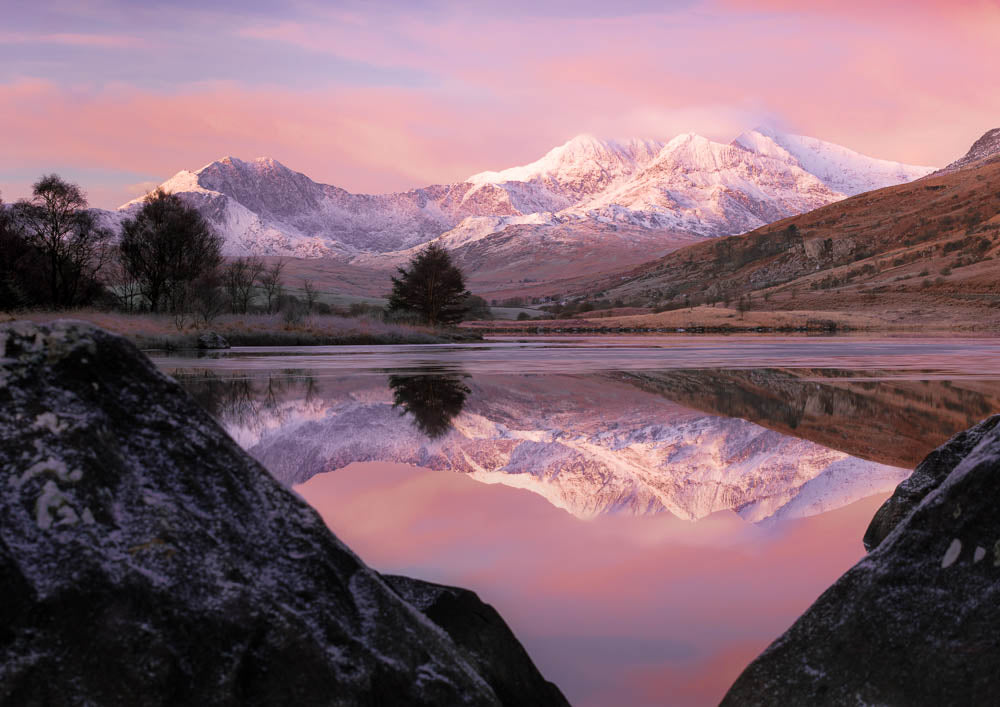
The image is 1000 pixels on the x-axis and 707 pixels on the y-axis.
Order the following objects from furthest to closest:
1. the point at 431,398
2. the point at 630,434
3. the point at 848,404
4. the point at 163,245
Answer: the point at 163,245
the point at 431,398
the point at 848,404
the point at 630,434

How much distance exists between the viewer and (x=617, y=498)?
19.1 ft

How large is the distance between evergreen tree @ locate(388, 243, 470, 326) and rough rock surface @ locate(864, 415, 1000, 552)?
172 ft

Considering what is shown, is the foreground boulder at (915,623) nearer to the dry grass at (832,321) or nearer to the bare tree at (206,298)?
the bare tree at (206,298)

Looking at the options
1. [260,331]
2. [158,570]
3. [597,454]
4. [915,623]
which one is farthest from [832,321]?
[158,570]

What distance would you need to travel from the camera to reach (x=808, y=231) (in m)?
192

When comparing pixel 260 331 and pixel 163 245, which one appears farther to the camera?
pixel 163 245

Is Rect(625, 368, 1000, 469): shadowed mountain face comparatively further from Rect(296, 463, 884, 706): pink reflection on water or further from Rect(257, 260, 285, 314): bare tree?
Rect(257, 260, 285, 314): bare tree

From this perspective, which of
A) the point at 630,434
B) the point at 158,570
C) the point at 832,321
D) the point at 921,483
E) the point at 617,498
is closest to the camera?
the point at 158,570

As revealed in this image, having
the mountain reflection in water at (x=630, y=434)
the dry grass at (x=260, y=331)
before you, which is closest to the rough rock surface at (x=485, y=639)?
the mountain reflection in water at (x=630, y=434)

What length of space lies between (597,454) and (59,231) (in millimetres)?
50533

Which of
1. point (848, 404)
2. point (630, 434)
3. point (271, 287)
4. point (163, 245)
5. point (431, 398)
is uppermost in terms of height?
point (163, 245)

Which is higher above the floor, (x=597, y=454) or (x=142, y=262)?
(x=142, y=262)

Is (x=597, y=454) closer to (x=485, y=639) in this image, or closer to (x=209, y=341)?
(x=485, y=639)

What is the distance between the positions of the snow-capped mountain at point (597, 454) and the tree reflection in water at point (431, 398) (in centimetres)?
19
